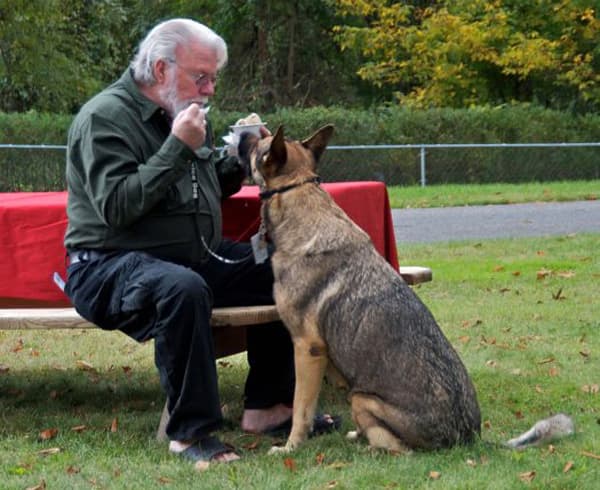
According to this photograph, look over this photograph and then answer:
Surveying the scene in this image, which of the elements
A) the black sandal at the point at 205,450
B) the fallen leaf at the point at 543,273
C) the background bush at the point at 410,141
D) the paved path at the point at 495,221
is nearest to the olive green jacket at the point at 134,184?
the black sandal at the point at 205,450

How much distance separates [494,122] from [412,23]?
7.82m

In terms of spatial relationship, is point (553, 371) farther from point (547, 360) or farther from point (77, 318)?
point (77, 318)

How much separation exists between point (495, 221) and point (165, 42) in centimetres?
1058

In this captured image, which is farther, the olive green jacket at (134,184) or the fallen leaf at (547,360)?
the fallen leaf at (547,360)

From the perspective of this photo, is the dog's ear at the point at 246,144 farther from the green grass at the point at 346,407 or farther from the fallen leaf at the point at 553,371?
the fallen leaf at the point at 553,371

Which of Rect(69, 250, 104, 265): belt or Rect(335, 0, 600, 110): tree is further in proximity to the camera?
Rect(335, 0, 600, 110): tree

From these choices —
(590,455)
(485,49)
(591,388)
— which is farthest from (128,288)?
(485,49)

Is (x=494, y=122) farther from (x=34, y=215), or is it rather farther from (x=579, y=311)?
(x=34, y=215)

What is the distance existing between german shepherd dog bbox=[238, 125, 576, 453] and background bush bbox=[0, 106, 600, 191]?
14372mm

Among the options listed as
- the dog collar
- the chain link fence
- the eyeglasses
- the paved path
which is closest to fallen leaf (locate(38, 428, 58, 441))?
the dog collar

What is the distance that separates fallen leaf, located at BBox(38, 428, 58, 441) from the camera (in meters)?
5.51

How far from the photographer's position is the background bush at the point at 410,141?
19.0 meters

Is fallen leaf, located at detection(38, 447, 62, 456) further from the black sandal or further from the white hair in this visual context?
the white hair

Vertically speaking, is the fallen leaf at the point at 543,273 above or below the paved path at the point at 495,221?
above
